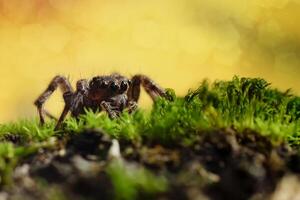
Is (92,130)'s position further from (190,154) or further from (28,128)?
(28,128)

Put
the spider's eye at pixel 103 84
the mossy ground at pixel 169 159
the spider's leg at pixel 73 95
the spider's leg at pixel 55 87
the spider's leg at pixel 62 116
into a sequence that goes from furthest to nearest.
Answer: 1. the spider's leg at pixel 55 87
2. the spider's eye at pixel 103 84
3. the spider's leg at pixel 73 95
4. the spider's leg at pixel 62 116
5. the mossy ground at pixel 169 159

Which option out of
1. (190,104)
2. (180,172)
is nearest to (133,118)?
(190,104)

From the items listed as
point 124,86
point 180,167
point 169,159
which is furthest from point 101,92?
point 180,167

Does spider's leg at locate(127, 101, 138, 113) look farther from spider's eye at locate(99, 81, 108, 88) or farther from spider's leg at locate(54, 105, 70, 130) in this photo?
spider's leg at locate(54, 105, 70, 130)

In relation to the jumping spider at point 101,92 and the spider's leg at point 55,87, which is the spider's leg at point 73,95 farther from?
the spider's leg at point 55,87

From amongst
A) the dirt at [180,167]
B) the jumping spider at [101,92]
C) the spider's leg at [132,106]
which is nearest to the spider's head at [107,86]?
the jumping spider at [101,92]
